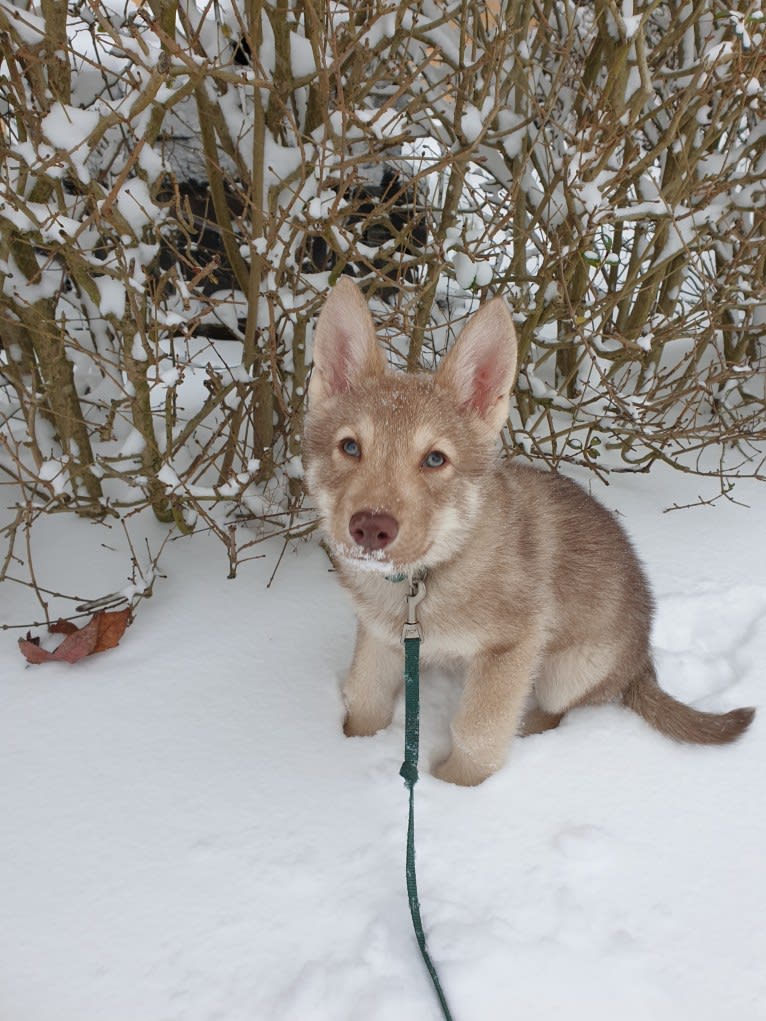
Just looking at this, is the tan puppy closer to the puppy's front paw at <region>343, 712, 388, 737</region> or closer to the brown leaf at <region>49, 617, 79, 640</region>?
the puppy's front paw at <region>343, 712, 388, 737</region>

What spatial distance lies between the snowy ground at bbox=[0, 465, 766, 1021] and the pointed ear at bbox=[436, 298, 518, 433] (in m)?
1.15

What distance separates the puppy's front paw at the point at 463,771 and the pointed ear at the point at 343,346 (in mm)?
1247

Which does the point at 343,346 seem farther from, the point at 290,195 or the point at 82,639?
the point at 82,639

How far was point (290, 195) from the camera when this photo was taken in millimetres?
2965

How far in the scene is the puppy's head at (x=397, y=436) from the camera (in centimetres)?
198

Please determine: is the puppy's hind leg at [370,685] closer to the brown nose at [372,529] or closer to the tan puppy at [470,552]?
the tan puppy at [470,552]

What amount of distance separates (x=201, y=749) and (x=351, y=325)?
147 cm

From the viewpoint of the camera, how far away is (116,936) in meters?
1.90

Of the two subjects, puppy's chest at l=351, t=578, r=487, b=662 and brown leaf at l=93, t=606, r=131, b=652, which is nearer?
puppy's chest at l=351, t=578, r=487, b=662

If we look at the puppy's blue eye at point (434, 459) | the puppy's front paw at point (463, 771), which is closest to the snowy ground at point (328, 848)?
the puppy's front paw at point (463, 771)

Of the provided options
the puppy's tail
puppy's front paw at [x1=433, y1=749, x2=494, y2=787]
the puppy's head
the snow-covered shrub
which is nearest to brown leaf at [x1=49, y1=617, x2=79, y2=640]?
the snow-covered shrub

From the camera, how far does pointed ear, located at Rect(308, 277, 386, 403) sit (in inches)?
90.4

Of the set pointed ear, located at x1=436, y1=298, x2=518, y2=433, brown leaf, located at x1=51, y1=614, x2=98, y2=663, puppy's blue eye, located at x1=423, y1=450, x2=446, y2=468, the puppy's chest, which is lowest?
brown leaf, located at x1=51, y1=614, x2=98, y2=663

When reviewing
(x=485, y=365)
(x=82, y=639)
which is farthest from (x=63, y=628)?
(x=485, y=365)
